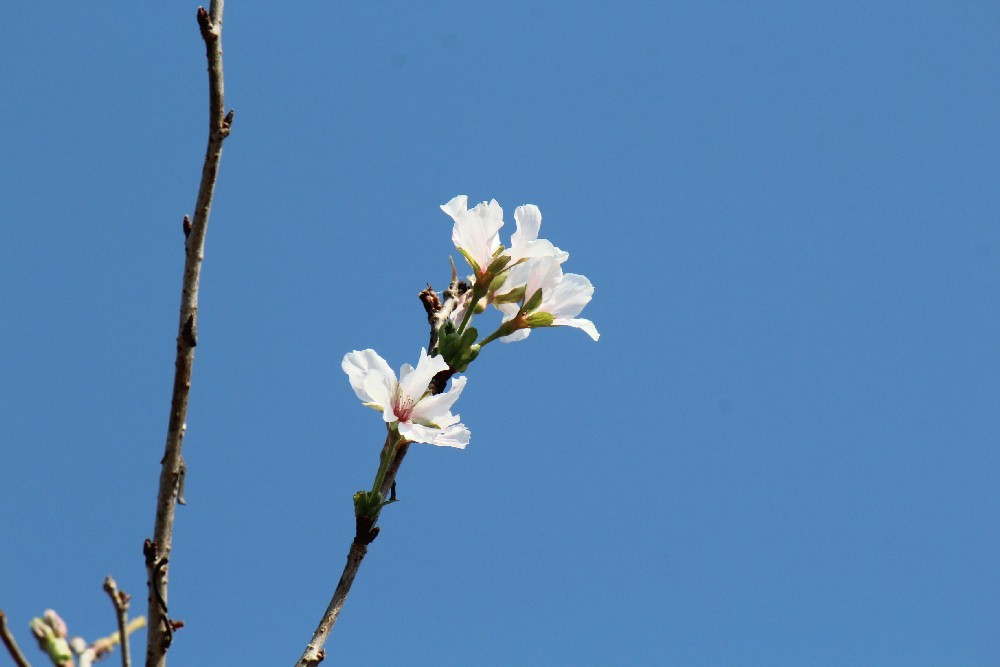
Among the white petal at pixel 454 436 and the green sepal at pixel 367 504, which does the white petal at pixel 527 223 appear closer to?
the white petal at pixel 454 436

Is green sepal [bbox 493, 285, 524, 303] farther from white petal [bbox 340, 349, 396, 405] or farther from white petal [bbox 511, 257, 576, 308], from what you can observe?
white petal [bbox 340, 349, 396, 405]

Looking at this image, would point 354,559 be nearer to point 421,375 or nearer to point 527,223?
point 421,375

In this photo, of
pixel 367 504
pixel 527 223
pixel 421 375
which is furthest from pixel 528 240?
pixel 367 504

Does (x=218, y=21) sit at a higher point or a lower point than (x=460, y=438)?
higher

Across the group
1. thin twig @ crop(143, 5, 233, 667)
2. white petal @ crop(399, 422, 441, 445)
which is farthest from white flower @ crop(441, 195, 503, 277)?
thin twig @ crop(143, 5, 233, 667)

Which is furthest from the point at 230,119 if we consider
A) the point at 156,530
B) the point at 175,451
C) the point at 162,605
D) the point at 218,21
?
the point at 162,605

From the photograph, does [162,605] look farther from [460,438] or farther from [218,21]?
[218,21]

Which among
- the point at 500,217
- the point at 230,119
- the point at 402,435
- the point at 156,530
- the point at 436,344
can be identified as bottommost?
the point at 156,530
